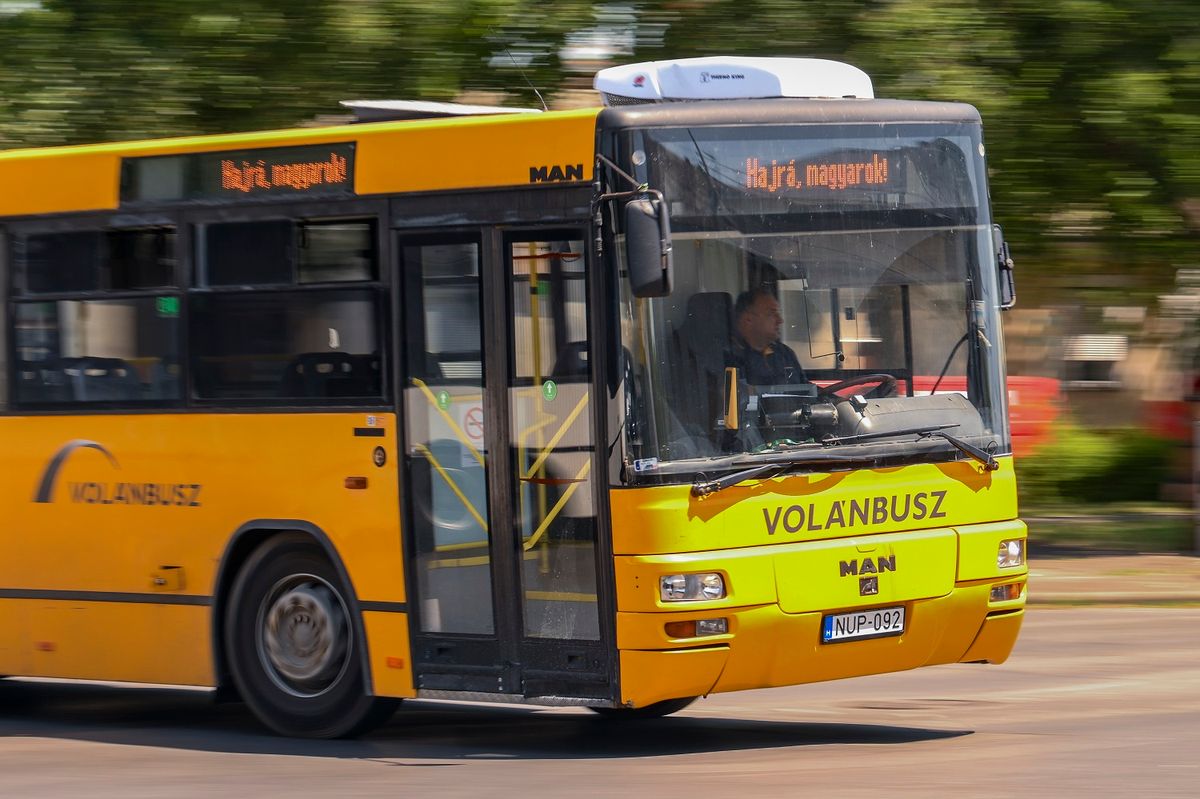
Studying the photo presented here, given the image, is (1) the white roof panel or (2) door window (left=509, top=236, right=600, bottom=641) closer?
(2) door window (left=509, top=236, right=600, bottom=641)

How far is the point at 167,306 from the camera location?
9797 mm

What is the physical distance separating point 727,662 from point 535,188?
220 centimetres

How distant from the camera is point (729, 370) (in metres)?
8.30

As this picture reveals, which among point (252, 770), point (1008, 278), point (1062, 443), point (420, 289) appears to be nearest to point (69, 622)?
point (252, 770)

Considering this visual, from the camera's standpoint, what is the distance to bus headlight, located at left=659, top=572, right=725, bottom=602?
26.6 feet

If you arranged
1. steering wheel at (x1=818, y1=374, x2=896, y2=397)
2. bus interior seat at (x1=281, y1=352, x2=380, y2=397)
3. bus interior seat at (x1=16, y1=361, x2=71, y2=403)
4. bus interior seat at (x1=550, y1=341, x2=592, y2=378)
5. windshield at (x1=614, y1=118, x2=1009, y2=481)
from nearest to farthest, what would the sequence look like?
windshield at (x1=614, y1=118, x2=1009, y2=481)
bus interior seat at (x1=550, y1=341, x2=592, y2=378)
steering wheel at (x1=818, y1=374, x2=896, y2=397)
bus interior seat at (x1=281, y1=352, x2=380, y2=397)
bus interior seat at (x1=16, y1=361, x2=71, y2=403)

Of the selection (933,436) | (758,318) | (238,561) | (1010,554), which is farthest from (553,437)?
(1010,554)

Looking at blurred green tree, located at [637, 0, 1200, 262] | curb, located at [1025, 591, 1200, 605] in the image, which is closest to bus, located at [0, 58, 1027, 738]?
curb, located at [1025, 591, 1200, 605]

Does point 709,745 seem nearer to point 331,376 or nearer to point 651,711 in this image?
point 651,711

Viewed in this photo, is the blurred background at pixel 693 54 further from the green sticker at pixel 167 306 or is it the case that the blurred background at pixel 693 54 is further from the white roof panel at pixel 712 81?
the white roof panel at pixel 712 81

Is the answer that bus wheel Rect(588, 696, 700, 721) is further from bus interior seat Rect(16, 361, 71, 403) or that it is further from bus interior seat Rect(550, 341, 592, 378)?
bus interior seat Rect(16, 361, 71, 403)

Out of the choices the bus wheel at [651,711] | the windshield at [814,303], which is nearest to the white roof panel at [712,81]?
the windshield at [814,303]

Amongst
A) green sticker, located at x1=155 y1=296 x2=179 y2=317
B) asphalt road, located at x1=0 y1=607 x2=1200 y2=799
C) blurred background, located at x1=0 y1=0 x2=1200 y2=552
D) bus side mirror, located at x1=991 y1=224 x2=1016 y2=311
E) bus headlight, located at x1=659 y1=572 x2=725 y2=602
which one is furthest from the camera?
blurred background, located at x1=0 y1=0 x2=1200 y2=552

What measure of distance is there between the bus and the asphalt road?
0.36 meters
